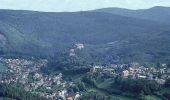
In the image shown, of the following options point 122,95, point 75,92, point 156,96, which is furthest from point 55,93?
point 156,96

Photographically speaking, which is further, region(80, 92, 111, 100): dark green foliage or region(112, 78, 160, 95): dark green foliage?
region(112, 78, 160, 95): dark green foliage

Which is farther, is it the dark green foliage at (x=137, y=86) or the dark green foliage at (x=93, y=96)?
the dark green foliage at (x=137, y=86)

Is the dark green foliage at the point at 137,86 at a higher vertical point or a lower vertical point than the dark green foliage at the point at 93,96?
higher

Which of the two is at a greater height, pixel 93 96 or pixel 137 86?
pixel 137 86

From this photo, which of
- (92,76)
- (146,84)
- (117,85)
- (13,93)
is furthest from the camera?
(92,76)

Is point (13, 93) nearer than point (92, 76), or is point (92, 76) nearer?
point (13, 93)

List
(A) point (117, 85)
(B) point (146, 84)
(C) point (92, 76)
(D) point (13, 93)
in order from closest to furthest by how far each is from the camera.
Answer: (D) point (13, 93) → (B) point (146, 84) → (A) point (117, 85) → (C) point (92, 76)

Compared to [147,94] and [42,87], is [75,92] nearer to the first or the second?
[42,87]

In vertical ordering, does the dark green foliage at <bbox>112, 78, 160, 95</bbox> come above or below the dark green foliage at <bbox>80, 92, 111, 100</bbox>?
above

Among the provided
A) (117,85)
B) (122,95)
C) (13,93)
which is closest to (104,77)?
(117,85)

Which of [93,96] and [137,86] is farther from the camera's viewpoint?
[137,86]
